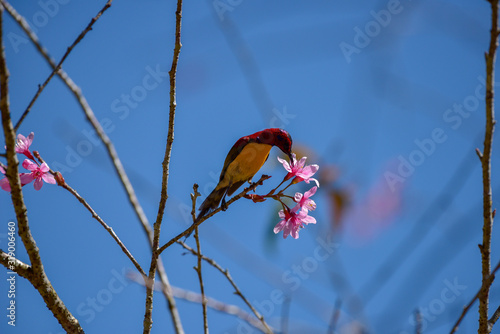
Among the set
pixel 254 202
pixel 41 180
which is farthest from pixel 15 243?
pixel 254 202

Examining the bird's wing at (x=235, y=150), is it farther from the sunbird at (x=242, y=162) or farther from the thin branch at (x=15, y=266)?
the thin branch at (x=15, y=266)

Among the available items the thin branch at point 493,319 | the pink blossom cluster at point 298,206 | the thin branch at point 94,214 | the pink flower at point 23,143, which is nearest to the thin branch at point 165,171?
the thin branch at point 94,214

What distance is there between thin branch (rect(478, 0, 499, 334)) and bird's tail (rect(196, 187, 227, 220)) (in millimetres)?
2078

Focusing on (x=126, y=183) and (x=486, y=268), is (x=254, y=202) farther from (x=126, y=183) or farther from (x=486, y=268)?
(x=486, y=268)

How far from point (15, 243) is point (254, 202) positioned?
1.76 meters

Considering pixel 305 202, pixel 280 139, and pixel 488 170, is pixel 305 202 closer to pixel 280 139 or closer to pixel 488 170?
pixel 280 139

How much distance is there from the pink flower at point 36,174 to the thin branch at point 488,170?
1.95m

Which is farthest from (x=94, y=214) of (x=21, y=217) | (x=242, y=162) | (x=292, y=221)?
(x=242, y=162)

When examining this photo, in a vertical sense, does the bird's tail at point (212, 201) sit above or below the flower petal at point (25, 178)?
below

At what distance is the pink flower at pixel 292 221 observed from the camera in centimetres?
258

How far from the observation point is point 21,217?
79.4 inches

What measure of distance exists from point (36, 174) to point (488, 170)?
81.6 inches

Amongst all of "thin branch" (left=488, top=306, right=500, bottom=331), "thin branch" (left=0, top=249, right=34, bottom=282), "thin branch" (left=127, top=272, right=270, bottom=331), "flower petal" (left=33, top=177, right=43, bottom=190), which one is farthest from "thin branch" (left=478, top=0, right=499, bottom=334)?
"flower petal" (left=33, top=177, right=43, bottom=190)

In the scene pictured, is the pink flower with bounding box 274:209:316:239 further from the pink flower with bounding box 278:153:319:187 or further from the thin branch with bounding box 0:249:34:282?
the thin branch with bounding box 0:249:34:282
